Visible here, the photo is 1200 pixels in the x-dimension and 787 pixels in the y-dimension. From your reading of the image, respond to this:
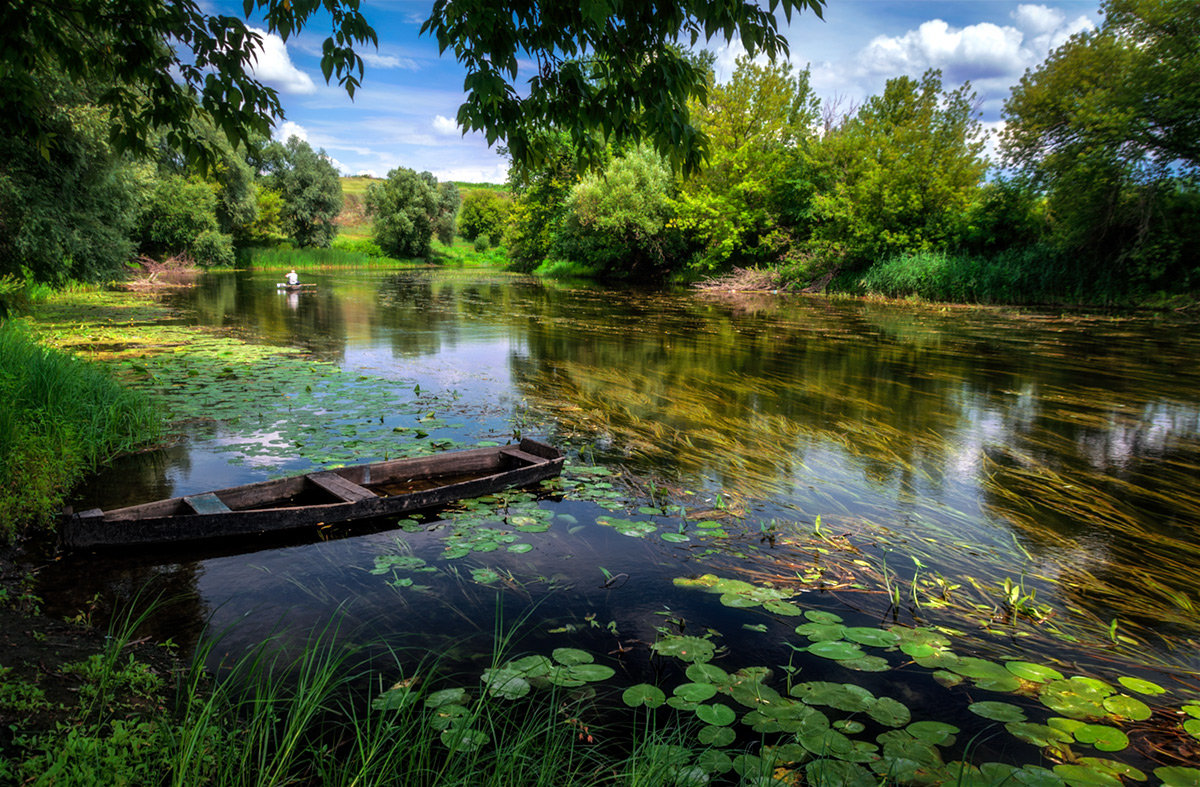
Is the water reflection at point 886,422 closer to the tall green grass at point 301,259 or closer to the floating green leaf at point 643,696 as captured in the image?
the floating green leaf at point 643,696

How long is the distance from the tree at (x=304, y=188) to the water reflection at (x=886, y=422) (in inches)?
1618

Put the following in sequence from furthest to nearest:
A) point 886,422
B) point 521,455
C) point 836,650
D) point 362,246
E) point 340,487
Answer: point 362,246
point 886,422
point 521,455
point 340,487
point 836,650

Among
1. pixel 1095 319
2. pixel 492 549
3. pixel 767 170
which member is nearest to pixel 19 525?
pixel 492 549

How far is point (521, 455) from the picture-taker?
5.56 meters

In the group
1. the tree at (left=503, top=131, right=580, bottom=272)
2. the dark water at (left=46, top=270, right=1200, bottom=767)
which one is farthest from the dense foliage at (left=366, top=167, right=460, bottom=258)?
the dark water at (left=46, top=270, right=1200, bottom=767)

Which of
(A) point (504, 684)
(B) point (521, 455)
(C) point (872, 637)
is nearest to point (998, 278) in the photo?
(B) point (521, 455)

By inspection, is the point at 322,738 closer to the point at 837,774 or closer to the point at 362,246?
the point at 837,774

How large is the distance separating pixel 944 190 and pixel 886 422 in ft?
65.9

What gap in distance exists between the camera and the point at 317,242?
178 ft

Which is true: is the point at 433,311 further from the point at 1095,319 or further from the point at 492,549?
the point at 1095,319

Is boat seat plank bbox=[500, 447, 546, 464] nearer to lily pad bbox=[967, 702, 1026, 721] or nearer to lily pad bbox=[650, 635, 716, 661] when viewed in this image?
lily pad bbox=[650, 635, 716, 661]

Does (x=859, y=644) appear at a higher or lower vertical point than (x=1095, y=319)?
lower

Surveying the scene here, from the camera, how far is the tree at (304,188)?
52906 mm

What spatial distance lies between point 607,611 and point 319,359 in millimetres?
9292
